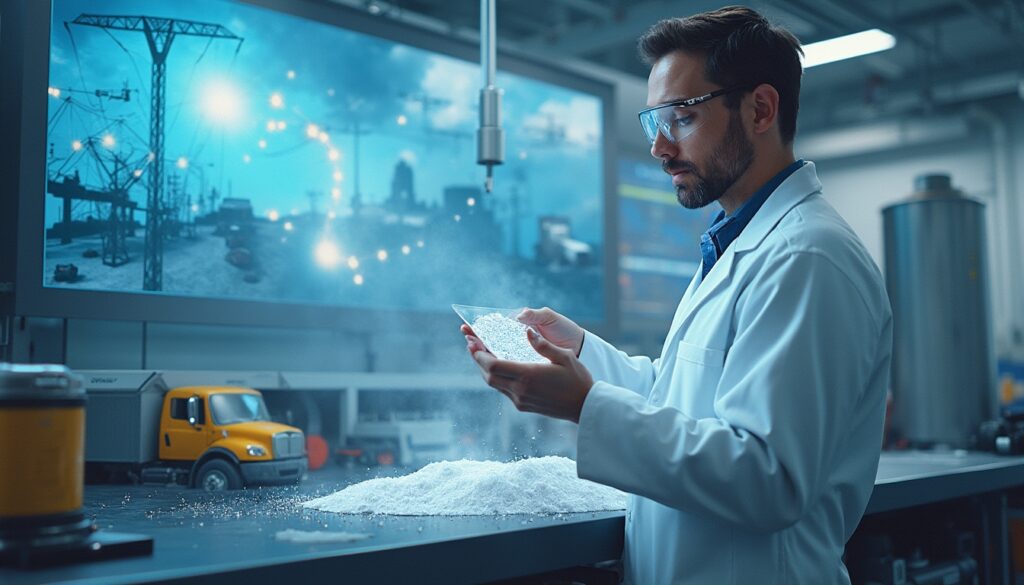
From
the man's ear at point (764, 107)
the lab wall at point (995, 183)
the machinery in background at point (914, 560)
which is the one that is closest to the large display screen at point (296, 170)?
the machinery in background at point (914, 560)

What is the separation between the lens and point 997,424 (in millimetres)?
2590

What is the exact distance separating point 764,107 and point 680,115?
124 millimetres

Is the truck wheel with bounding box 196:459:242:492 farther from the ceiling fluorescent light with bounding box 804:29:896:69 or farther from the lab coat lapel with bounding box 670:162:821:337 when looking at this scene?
the ceiling fluorescent light with bounding box 804:29:896:69

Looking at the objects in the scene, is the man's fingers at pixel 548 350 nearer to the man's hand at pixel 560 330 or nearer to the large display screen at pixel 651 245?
the man's hand at pixel 560 330

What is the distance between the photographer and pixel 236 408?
1703 mm

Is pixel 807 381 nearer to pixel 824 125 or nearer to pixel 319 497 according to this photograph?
pixel 319 497

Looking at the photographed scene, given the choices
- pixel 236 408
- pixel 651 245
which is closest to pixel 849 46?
pixel 651 245

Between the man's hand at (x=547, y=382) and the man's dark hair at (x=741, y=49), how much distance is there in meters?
0.48

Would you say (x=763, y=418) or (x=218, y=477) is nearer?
(x=763, y=418)

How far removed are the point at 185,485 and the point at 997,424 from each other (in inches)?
91.0

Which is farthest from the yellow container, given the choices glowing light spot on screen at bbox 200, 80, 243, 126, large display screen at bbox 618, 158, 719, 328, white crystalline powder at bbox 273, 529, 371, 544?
large display screen at bbox 618, 158, 719, 328

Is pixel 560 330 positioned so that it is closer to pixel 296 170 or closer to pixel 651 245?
pixel 296 170

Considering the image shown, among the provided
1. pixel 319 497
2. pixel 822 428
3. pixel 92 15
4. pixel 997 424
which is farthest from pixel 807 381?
pixel 997 424

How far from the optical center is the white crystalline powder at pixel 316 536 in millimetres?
941
